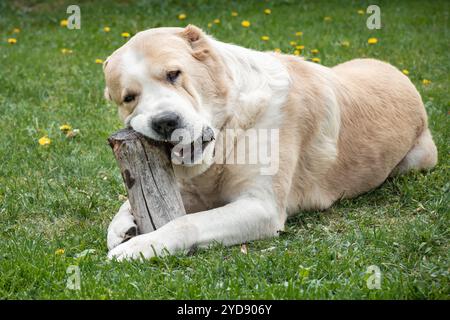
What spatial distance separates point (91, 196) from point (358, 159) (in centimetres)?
176

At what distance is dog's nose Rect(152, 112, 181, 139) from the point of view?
12.2 ft

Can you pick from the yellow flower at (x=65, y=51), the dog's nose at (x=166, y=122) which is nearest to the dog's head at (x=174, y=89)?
the dog's nose at (x=166, y=122)

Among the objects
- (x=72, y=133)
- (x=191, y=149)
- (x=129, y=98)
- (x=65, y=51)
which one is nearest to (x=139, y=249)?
(x=191, y=149)

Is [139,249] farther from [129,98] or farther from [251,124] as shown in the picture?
[251,124]

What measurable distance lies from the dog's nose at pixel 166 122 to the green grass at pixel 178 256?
0.67 meters

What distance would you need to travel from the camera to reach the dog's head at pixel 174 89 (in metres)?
3.79

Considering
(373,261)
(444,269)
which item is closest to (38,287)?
(373,261)

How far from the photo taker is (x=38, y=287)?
351 cm

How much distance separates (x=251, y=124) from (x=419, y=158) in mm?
1469

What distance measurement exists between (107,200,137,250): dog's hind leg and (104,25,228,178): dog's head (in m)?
0.45

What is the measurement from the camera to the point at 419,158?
5.12 metres

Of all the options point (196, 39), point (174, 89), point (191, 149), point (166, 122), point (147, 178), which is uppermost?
point (196, 39)

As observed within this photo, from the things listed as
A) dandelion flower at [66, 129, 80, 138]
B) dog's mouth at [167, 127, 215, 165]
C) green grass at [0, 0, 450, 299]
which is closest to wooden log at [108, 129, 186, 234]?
dog's mouth at [167, 127, 215, 165]

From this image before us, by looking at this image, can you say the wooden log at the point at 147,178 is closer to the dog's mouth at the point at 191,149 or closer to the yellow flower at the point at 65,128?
the dog's mouth at the point at 191,149
